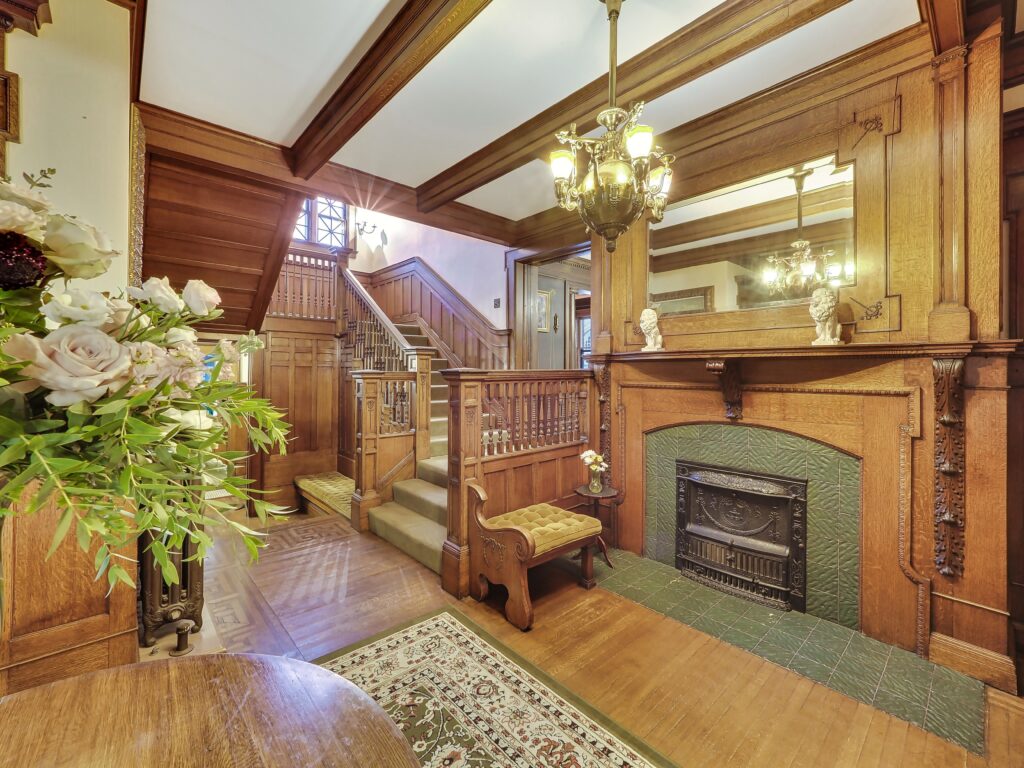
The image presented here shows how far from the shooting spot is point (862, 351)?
221 cm

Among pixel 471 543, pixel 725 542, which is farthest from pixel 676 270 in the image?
pixel 471 543

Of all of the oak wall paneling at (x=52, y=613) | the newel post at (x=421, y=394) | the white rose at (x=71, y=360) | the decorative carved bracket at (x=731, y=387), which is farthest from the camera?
the newel post at (x=421, y=394)

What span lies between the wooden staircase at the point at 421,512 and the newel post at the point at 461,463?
30cm

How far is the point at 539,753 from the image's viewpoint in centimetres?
163

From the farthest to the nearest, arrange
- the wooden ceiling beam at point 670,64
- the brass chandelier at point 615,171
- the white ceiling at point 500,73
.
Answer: the white ceiling at point 500,73 → the wooden ceiling beam at point 670,64 → the brass chandelier at point 615,171

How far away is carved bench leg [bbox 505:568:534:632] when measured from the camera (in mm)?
2377

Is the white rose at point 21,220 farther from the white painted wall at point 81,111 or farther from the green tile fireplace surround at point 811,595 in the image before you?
the green tile fireplace surround at point 811,595

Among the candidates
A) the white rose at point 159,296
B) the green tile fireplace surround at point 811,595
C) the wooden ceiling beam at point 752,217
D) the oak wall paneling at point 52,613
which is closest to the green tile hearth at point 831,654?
the green tile fireplace surround at point 811,595

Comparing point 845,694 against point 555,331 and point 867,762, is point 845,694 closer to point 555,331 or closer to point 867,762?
point 867,762

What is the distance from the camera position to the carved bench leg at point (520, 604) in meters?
2.38

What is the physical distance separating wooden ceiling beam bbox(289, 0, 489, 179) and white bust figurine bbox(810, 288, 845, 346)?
2085mm

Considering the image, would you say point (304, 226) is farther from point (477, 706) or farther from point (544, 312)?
point (477, 706)

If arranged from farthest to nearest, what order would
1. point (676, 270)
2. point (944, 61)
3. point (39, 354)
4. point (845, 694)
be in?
point (676, 270), point (944, 61), point (845, 694), point (39, 354)

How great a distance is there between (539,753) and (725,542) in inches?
69.1
